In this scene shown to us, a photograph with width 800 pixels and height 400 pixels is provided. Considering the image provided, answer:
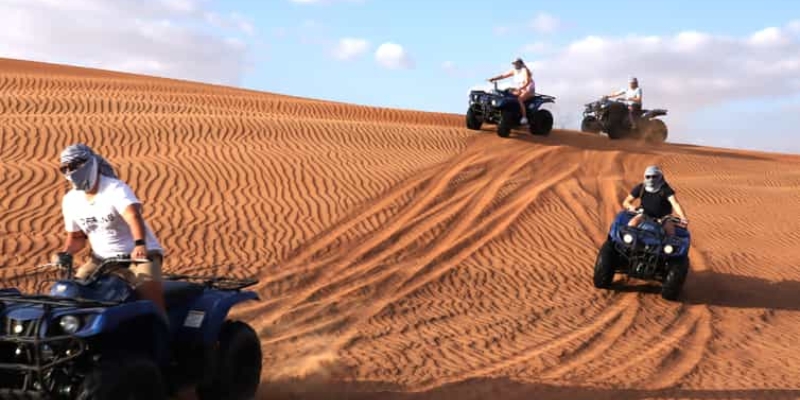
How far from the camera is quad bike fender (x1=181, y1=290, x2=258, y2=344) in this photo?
582 centimetres

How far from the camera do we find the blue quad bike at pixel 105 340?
480 centimetres

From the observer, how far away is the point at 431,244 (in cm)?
1373

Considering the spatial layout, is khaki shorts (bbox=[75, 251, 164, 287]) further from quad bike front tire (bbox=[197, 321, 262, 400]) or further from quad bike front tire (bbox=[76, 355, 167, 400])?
quad bike front tire (bbox=[197, 321, 262, 400])

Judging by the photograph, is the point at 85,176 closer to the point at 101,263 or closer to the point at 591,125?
the point at 101,263

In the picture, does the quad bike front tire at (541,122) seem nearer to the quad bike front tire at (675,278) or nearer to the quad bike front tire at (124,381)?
the quad bike front tire at (675,278)

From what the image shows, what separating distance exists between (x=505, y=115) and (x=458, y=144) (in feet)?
4.32

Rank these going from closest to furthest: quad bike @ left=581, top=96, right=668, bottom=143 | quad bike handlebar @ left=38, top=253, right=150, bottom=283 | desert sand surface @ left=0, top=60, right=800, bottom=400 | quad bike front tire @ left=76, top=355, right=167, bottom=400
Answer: quad bike front tire @ left=76, top=355, right=167, bottom=400 → quad bike handlebar @ left=38, top=253, right=150, bottom=283 → desert sand surface @ left=0, top=60, right=800, bottom=400 → quad bike @ left=581, top=96, right=668, bottom=143

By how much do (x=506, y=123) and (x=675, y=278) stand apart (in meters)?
10.4

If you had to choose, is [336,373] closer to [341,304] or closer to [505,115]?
[341,304]

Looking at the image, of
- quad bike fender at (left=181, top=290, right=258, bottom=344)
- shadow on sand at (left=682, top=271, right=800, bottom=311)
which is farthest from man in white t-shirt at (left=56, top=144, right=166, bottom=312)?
shadow on sand at (left=682, top=271, right=800, bottom=311)

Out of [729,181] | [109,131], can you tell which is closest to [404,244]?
[109,131]

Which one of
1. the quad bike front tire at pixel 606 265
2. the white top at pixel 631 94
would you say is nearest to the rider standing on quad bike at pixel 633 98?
the white top at pixel 631 94

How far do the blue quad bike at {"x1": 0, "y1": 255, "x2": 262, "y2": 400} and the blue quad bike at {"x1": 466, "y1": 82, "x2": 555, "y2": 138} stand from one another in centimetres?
1601

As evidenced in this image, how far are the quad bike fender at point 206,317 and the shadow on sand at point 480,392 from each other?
1.19 m
